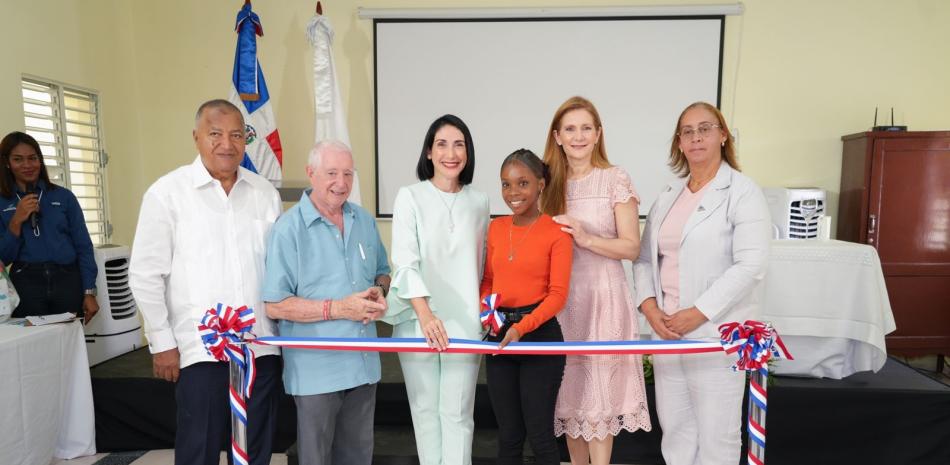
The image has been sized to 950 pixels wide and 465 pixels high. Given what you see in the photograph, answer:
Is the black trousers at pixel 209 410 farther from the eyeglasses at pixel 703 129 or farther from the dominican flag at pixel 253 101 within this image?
the dominican flag at pixel 253 101

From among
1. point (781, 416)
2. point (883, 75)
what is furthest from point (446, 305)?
point (883, 75)

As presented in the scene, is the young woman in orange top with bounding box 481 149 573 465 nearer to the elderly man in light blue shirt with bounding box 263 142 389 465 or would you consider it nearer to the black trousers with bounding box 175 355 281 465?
the elderly man in light blue shirt with bounding box 263 142 389 465

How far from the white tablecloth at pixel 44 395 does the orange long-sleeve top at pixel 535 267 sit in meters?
2.49

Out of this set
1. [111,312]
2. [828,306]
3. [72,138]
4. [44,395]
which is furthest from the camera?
[72,138]

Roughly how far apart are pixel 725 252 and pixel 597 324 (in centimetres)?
56

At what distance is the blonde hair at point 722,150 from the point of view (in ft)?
Result: 6.49

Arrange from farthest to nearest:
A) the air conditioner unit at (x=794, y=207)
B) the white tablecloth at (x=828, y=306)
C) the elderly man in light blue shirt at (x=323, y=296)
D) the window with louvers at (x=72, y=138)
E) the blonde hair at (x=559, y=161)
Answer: the air conditioner unit at (x=794, y=207)
the window with louvers at (x=72, y=138)
the white tablecloth at (x=828, y=306)
the blonde hair at (x=559, y=161)
the elderly man in light blue shirt at (x=323, y=296)

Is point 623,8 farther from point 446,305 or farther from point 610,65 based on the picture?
point 446,305

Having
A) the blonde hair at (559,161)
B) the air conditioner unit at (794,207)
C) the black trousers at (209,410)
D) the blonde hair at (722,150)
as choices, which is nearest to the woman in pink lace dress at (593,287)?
the blonde hair at (559,161)

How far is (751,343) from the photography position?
71.6 inches

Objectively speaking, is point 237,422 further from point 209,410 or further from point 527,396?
point 527,396

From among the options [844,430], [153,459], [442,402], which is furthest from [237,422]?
[844,430]

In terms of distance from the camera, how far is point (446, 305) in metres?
1.99

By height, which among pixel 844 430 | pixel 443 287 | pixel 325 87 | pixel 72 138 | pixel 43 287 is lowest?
pixel 844 430
